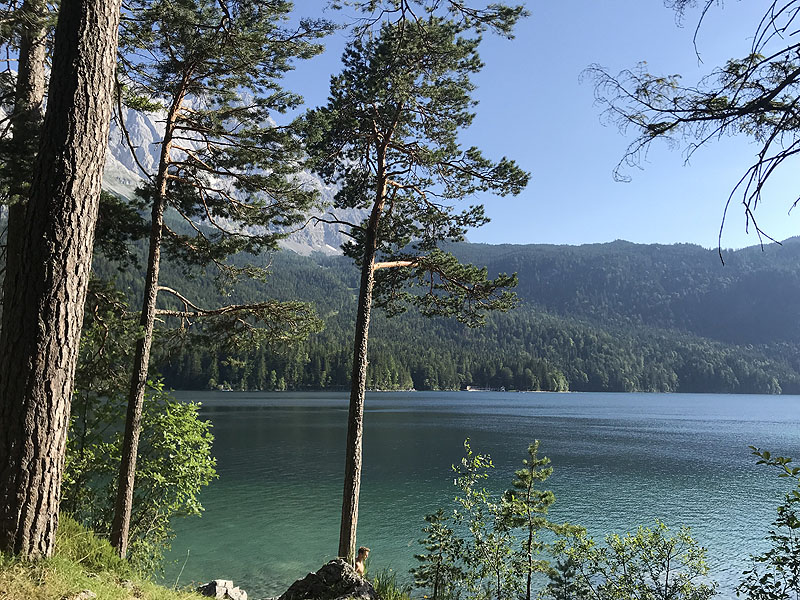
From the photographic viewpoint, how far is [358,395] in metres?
10.2

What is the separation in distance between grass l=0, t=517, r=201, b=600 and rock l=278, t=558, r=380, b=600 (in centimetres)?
230

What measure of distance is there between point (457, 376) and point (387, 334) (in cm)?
3563

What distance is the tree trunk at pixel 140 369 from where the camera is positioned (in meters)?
8.66

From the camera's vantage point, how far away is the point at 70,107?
13.6 ft

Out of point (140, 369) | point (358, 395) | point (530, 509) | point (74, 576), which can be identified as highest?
point (140, 369)

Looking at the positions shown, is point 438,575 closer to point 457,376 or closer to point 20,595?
point 20,595

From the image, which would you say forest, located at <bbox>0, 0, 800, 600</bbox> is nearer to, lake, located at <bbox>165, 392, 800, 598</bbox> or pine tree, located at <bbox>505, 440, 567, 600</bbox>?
pine tree, located at <bbox>505, 440, 567, 600</bbox>

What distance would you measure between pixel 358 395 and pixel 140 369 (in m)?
3.79

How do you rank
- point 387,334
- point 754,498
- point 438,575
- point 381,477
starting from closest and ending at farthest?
point 438,575 → point 754,498 → point 381,477 → point 387,334

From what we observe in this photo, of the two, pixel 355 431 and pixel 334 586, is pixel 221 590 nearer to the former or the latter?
pixel 355 431

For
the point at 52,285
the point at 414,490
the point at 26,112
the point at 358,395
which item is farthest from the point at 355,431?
the point at 414,490

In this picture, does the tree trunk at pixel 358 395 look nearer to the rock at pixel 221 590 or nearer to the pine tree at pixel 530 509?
the rock at pixel 221 590

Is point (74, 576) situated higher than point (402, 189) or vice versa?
point (402, 189)

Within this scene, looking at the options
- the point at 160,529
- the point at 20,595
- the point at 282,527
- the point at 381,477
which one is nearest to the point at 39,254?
the point at 20,595
